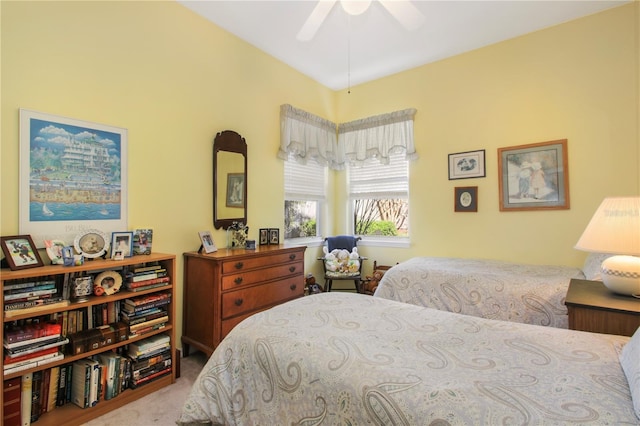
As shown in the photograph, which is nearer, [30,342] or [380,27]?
[30,342]

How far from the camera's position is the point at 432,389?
0.89 metres

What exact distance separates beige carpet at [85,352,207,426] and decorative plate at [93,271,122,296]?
2.35 feet

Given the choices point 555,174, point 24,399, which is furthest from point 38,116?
point 555,174

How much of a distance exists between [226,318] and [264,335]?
1.33 meters

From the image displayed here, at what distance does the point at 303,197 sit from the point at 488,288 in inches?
93.6

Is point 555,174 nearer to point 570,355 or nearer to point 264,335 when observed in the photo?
point 570,355

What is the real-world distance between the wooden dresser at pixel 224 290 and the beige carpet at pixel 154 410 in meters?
Result: 0.34

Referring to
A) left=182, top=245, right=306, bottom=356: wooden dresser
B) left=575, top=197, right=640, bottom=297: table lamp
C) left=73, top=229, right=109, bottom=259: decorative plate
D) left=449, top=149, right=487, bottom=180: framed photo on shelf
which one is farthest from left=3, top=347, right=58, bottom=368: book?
left=449, top=149, right=487, bottom=180: framed photo on shelf

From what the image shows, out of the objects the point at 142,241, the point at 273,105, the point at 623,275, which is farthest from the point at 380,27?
the point at 142,241

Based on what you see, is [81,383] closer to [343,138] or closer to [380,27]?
[380,27]

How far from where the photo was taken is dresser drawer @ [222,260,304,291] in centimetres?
249

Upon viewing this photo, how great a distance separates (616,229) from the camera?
5.23 ft

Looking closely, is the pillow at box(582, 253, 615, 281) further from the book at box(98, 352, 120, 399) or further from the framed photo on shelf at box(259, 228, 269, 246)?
the book at box(98, 352, 120, 399)

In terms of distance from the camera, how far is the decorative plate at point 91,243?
202cm
